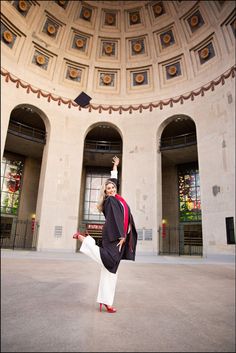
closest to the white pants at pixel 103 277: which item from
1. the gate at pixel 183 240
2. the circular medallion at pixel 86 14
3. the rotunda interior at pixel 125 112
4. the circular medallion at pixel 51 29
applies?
the rotunda interior at pixel 125 112

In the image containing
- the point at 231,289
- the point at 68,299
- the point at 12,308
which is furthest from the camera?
the point at 231,289

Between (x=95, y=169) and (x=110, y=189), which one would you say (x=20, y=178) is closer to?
(x=95, y=169)

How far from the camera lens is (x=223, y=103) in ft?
52.4

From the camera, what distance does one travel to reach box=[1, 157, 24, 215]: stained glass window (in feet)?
69.9

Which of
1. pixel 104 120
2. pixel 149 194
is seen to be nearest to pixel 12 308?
pixel 149 194

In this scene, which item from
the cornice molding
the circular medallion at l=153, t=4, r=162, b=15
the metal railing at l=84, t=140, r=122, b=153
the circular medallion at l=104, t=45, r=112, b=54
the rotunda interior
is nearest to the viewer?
the rotunda interior

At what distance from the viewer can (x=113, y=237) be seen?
2.89m

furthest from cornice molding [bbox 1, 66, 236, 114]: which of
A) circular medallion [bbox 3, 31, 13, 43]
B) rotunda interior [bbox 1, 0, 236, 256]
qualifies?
circular medallion [bbox 3, 31, 13, 43]

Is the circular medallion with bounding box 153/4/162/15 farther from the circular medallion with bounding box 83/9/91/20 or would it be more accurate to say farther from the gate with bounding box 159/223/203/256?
the gate with bounding box 159/223/203/256

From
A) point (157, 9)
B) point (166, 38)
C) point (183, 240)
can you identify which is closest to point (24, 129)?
point (166, 38)

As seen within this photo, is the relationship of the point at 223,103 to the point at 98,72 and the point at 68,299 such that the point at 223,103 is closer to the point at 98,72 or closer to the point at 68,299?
the point at 98,72

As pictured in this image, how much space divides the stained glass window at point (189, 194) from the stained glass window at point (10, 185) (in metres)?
15.1

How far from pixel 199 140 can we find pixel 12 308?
16469 mm

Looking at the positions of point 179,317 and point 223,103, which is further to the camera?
point 223,103
